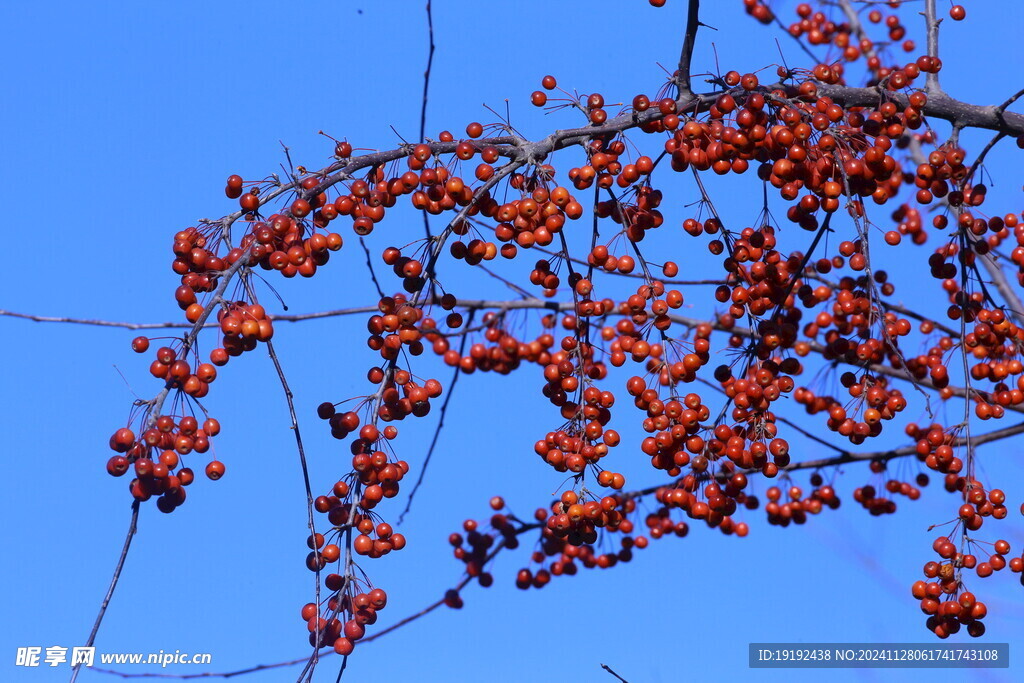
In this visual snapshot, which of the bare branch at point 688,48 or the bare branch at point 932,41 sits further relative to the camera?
the bare branch at point 932,41

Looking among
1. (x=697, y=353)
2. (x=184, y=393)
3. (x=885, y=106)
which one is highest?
(x=885, y=106)

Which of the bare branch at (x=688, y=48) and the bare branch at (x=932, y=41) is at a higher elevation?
the bare branch at (x=932, y=41)

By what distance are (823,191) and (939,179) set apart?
0.41 m

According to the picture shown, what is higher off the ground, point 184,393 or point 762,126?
point 762,126

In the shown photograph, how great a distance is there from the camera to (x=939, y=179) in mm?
2961

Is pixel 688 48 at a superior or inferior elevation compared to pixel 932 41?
inferior

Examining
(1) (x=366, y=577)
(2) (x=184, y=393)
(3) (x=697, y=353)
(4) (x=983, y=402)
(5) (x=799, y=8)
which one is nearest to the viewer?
(2) (x=184, y=393)

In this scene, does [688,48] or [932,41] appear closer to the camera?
[688,48]

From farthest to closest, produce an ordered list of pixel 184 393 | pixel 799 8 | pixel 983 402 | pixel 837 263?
pixel 799 8 < pixel 837 263 < pixel 983 402 < pixel 184 393

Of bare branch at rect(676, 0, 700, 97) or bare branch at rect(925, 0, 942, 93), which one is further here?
bare branch at rect(925, 0, 942, 93)

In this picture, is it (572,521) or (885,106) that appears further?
(885,106)

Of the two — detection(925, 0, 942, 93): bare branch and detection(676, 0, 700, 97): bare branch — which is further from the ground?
detection(925, 0, 942, 93): bare branch

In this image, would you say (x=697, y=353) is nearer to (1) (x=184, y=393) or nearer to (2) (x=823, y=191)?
(2) (x=823, y=191)

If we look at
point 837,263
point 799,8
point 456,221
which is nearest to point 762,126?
point 456,221
